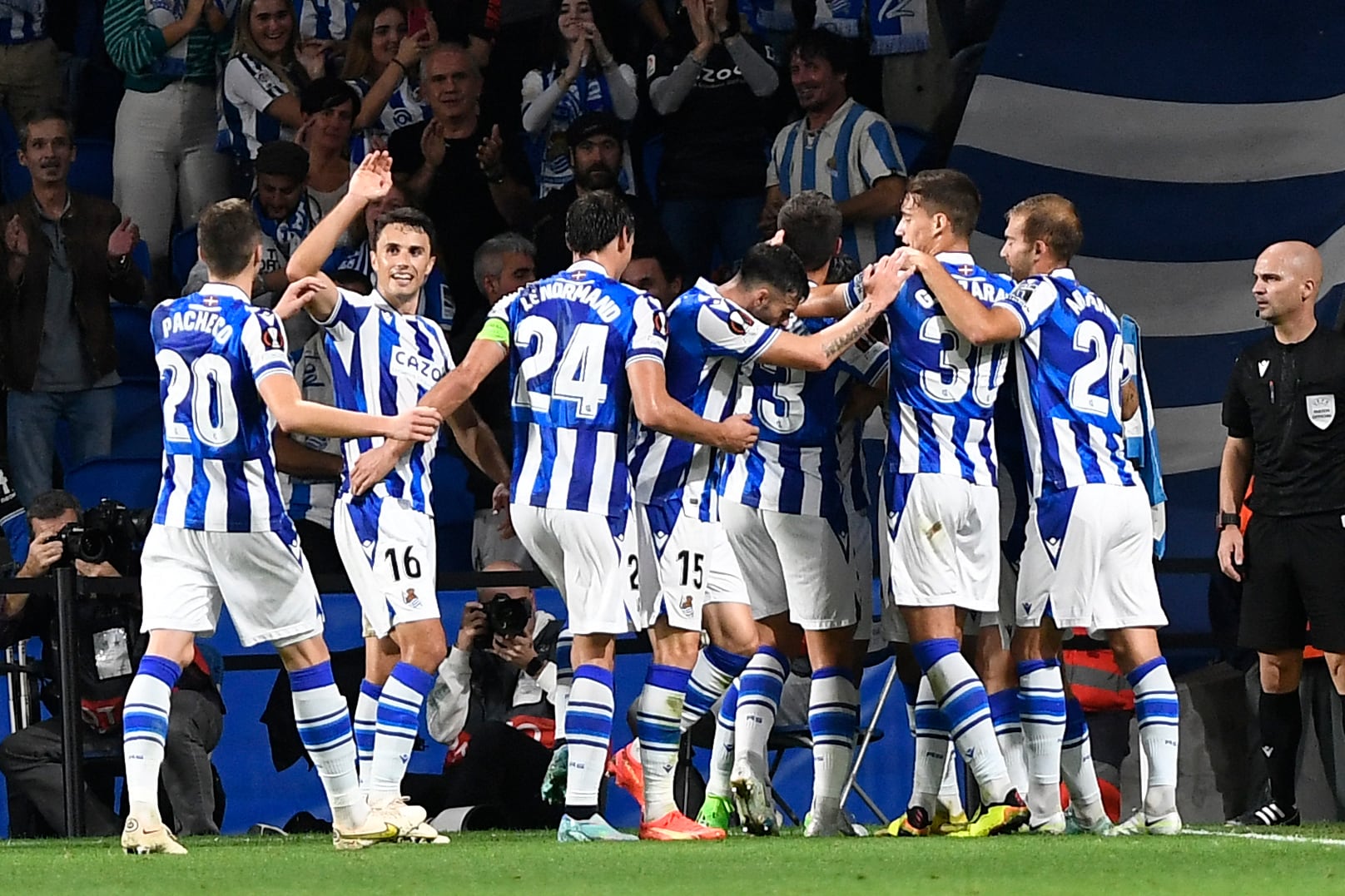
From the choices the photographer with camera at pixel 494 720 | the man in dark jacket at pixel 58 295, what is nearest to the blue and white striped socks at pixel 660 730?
the photographer with camera at pixel 494 720

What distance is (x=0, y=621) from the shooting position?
7.99 m

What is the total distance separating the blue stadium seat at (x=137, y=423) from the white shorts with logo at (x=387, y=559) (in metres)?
4.09

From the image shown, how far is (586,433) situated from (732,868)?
1663 millimetres

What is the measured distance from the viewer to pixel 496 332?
6.21m

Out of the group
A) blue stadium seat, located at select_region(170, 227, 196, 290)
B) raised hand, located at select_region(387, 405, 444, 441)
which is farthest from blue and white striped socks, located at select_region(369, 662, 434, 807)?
blue stadium seat, located at select_region(170, 227, 196, 290)

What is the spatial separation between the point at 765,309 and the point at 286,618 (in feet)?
6.01

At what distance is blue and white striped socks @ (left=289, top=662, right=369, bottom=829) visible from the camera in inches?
229

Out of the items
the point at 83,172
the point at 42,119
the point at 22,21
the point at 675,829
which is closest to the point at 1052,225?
the point at 675,829

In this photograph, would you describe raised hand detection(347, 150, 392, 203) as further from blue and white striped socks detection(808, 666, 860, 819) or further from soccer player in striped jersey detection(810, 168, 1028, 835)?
blue and white striped socks detection(808, 666, 860, 819)

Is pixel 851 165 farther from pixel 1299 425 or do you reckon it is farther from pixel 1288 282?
pixel 1299 425

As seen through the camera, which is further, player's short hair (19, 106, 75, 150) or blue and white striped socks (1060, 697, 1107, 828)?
player's short hair (19, 106, 75, 150)

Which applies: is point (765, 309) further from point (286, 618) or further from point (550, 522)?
point (286, 618)

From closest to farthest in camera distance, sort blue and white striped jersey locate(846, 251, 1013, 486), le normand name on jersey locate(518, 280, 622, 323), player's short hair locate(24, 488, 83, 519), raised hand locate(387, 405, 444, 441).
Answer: raised hand locate(387, 405, 444, 441) < le normand name on jersey locate(518, 280, 622, 323) < blue and white striped jersey locate(846, 251, 1013, 486) < player's short hair locate(24, 488, 83, 519)

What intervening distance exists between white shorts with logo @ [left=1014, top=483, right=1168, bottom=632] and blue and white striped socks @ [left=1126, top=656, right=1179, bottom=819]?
0.60 feet
